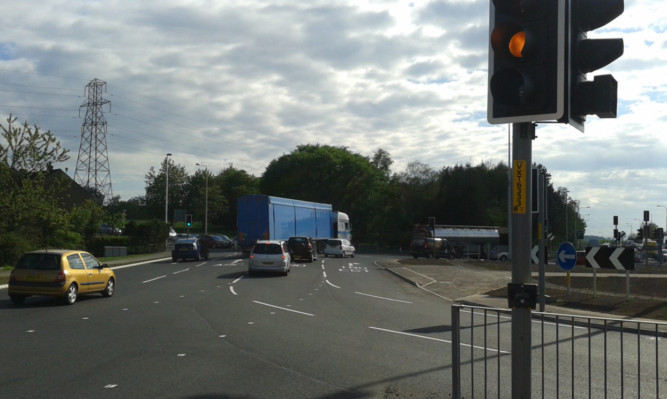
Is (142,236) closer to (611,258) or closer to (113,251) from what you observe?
(113,251)

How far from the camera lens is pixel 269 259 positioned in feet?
96.9

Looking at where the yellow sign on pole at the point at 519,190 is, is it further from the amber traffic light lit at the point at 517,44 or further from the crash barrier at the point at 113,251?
the crash barrier at the point at 113,251

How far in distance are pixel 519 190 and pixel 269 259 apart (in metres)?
25.2

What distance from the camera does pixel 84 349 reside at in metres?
10.5

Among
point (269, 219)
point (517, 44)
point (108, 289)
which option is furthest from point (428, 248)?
point (517, 44)

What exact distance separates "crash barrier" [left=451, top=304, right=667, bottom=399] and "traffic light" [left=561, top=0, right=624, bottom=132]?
2.06m

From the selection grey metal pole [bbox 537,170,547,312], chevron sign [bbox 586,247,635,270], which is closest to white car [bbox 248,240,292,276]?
chevron sign [bbox 586,247,635,270]

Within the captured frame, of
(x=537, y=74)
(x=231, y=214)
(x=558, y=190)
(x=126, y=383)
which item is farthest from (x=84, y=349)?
(x=231, y=214)

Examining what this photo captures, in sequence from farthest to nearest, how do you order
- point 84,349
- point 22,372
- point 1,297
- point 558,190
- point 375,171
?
point 375,171 < point 558,190 < point 1,297 < point 84,349 < point 22,372

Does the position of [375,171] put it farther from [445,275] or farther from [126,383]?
[126,383]

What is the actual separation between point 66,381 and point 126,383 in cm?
78

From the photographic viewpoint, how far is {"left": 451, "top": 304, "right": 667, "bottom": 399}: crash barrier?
638 centimetres

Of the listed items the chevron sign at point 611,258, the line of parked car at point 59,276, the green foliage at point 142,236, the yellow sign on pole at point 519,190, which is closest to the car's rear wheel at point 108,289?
the line of parked car at point 59,276

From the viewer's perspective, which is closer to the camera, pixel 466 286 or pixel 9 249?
pixel 466 286
